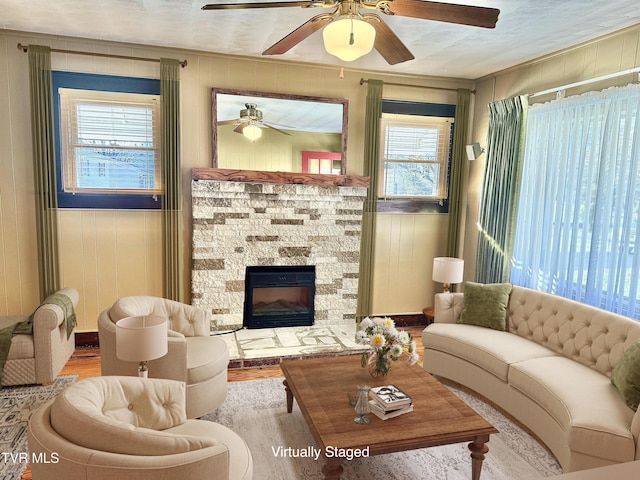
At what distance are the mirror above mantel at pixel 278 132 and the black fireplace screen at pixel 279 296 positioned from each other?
1.13m

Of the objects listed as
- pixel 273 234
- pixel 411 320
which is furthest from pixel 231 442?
pixel 411 320

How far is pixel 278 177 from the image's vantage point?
15.6ft

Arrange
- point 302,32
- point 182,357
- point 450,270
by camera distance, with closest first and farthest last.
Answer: point 302,32, point 182,357, point 450,270

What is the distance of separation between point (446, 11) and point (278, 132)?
2.77 meters

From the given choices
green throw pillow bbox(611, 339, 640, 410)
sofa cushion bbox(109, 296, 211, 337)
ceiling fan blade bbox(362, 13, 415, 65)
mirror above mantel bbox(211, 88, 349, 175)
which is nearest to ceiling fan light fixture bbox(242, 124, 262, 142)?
mirror above mantel bbox(211, 88, 349, 175)

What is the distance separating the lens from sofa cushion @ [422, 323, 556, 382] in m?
3.37

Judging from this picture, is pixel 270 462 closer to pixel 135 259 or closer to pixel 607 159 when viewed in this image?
pixel 135 259

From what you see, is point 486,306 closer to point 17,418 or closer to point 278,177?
point 278,177

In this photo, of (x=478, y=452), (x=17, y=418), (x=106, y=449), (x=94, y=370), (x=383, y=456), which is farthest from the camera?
(x=94, y=370)

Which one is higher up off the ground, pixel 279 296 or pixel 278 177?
pixel 278 177

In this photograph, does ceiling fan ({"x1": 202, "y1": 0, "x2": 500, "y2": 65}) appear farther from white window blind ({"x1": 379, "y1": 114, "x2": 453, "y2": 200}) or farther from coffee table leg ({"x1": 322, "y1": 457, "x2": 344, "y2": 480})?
white window blind ({"x1": 379, "y1": 114, "x2": 453, "y2": 200})

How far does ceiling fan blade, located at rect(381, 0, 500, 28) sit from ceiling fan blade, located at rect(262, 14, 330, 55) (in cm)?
37

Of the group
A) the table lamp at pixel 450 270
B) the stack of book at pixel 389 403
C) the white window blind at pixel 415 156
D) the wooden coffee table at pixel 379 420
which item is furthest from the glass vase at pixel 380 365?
the white window blind at pixel 415 156

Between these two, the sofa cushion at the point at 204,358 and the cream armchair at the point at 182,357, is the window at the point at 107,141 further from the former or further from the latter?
the sofa cushion at the point at 204,358
